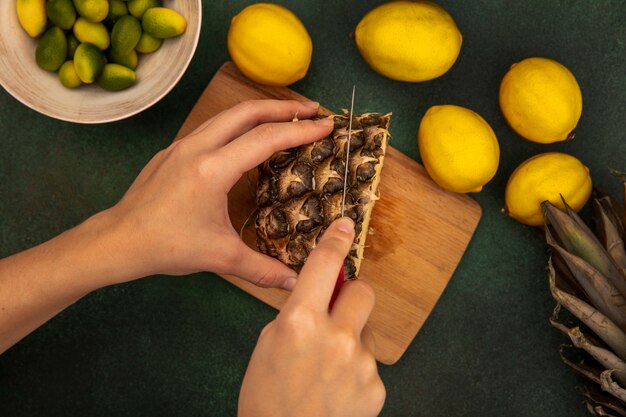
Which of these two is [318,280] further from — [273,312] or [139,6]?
[139,6]

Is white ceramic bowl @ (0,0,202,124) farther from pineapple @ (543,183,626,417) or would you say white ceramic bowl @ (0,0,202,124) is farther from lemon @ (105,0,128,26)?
pineapple @ (543,183,626,417)

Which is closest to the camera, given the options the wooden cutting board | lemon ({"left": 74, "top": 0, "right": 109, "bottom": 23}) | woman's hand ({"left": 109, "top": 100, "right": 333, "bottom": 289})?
woman's hand ({"left": 109, "top": 100, "right": 333, "bottom": 289})

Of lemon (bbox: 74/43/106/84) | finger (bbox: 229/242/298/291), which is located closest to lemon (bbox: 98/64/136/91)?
lemon (bbox: 74/43/106/84)

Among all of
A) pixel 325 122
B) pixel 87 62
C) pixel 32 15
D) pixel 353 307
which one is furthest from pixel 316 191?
pixel 32 15

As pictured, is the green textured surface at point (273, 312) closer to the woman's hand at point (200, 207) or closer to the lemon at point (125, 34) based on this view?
the lemon at point (125, 34)

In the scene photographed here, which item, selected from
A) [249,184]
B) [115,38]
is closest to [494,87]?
[249,184]
